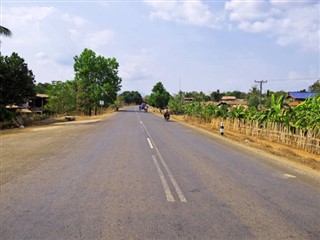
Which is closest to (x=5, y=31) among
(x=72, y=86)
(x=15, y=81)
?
(x=15, y=81)

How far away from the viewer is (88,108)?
65000 millimetres

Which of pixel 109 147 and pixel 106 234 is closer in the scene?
pixel 106 234

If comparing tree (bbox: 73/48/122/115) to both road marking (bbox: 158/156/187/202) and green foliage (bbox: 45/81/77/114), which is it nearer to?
green foliage (bbox: 45/81/77/114)

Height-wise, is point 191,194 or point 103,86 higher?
point 103,86

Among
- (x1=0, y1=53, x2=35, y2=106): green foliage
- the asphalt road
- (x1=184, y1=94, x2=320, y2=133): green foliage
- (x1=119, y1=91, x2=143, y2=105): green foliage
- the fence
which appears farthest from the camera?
(x1=119, y1=91, x2=143, y2=105): green foliage

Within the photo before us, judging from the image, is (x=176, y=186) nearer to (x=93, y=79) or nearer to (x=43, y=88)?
(x=93, y=79)

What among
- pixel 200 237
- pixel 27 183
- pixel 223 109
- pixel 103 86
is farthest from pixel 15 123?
pixel 103 86

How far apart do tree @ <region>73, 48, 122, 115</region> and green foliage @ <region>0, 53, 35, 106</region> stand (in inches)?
939

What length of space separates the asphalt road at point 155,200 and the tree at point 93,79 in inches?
2098

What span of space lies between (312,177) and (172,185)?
15.4 feet

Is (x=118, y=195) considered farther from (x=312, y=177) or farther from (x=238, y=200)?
(x=312, y=177)

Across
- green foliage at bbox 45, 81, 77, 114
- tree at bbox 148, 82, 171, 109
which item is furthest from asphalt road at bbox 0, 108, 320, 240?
tree at bbox 148, 82, 171, 109

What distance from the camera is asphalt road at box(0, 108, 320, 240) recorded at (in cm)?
504

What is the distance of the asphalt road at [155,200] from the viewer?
5039mm
